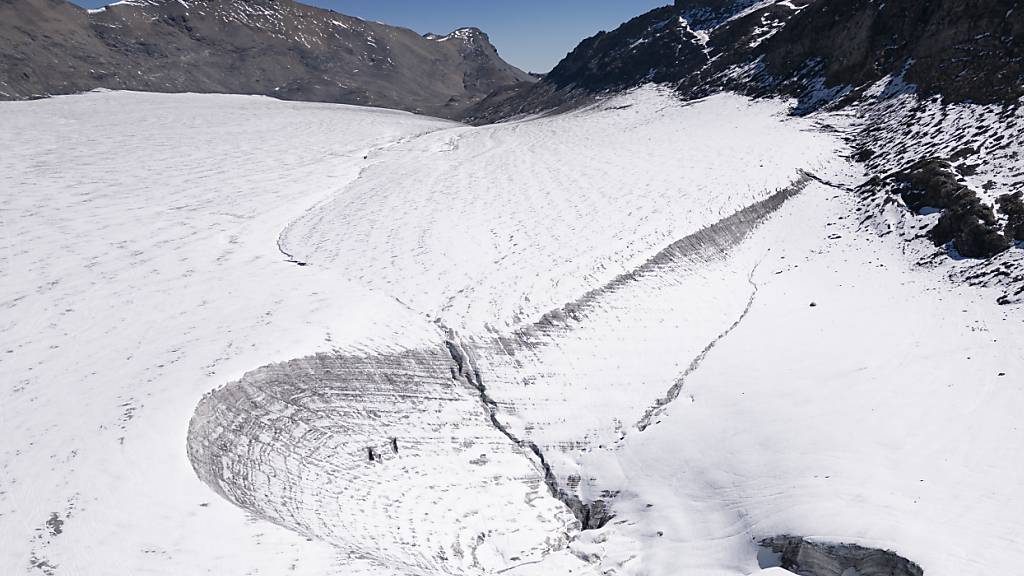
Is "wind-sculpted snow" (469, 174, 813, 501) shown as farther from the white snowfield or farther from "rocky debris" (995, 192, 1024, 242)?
"rocky debris" (995, 192, 1024, 242)

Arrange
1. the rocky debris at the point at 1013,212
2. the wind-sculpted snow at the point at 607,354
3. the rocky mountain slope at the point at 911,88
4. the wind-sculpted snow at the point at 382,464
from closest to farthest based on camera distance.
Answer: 1. the wind-sculpted snow at the point at 382,464
2. the wind-sculpted snow at the point at 607,354
3. the rocky debris at the point at 1013,212
4. the rocky mountain slope at the point at 911,88

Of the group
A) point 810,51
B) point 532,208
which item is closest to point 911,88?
point 810,51

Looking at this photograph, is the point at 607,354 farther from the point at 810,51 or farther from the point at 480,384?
the point at 810,51

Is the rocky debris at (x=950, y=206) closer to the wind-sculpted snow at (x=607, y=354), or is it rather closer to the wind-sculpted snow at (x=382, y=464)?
the wind-sculpted snow at (x=607, y=354)

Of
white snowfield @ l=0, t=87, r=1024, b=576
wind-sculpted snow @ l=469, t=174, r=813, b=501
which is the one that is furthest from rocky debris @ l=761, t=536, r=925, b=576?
wind-sculpted snow @ l=469, t=174, r=813, b=501

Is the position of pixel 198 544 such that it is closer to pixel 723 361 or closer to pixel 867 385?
pixel 723 361

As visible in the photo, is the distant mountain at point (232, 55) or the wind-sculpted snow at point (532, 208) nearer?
the wind-sculpted snow at point (532, 208)

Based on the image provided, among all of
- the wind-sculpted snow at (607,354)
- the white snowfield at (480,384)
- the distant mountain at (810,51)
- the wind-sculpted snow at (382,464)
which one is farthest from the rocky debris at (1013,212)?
the wind-sculpted snow at (382,464)

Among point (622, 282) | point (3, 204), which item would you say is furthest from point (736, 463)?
point (3, 204)

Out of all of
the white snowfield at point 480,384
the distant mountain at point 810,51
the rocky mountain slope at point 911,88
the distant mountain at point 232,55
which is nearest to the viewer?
the white snowfield at point 480,384
